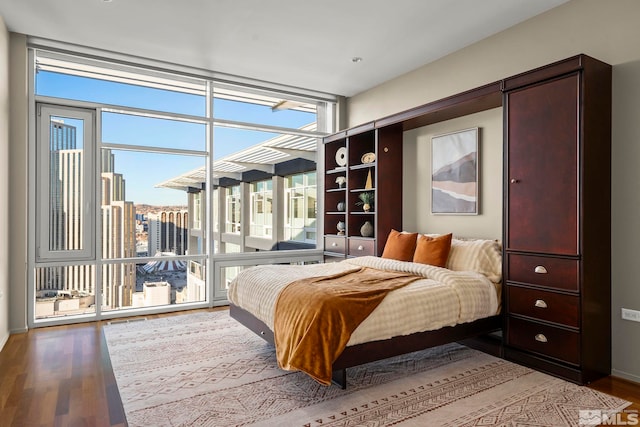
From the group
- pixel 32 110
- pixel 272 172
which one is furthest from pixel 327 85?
pixel 32 110

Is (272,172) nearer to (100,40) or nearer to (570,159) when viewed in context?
(100,40)

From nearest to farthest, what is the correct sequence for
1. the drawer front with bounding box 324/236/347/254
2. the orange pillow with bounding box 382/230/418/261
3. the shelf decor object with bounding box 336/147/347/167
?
the orange pillow with bounding box 382/230/418/261 < the drawer front with bounding box 324/236/347/254 < the shelf decor object with bounding box 336/147/347/167

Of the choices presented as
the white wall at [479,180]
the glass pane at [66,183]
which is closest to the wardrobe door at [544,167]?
the white wall at [479,180]

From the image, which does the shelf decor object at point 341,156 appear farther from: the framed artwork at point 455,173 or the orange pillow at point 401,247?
the orange pillow at point 401,247

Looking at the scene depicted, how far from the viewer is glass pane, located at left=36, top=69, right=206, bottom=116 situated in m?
4.53

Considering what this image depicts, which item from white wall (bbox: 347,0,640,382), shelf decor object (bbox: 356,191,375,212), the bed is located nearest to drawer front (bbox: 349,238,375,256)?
shelf decor object (bbox: 356,191,375,212)

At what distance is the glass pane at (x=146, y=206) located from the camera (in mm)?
4836

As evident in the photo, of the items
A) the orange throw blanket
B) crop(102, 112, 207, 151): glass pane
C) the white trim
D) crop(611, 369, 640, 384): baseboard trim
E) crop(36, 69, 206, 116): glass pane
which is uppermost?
the white trim

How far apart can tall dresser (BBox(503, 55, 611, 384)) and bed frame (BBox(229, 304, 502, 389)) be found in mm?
261

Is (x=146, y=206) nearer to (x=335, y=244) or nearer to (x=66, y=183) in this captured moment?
(x=66, y=183)

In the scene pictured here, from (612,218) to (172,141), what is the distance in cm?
470

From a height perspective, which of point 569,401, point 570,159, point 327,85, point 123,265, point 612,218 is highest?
point 327,85

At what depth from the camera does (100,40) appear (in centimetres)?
428

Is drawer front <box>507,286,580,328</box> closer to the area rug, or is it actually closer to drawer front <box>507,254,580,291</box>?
drawer front <box>507,254,580,291</box>
